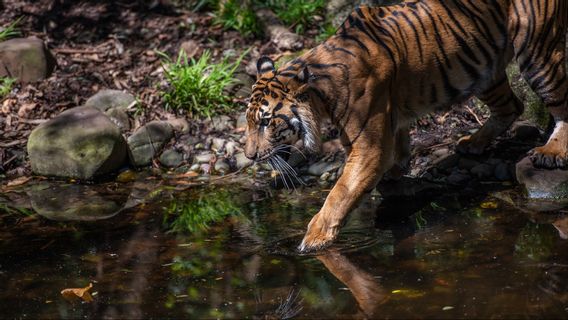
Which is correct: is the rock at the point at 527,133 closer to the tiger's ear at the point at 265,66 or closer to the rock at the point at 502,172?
the rock at the point at 502,172

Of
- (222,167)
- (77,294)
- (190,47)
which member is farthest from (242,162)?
(77,294)

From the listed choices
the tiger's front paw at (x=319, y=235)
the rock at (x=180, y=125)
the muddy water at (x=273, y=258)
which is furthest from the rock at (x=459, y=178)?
the rock at (x=180, y=125)

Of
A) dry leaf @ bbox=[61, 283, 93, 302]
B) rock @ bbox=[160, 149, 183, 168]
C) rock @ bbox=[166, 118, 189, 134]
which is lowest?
rock @ bbox=[160, 149, 183, 168]

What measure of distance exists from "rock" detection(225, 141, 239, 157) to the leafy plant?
2.67 feet

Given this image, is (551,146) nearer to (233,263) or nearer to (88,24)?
(233,263)

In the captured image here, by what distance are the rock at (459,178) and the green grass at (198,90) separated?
277 centimetres

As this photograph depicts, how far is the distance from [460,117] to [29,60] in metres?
4.82

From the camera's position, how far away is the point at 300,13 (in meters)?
9.26

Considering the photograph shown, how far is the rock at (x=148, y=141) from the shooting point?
777 centimetres

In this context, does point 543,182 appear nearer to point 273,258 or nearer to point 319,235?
point 319,235

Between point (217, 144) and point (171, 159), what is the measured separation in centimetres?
49

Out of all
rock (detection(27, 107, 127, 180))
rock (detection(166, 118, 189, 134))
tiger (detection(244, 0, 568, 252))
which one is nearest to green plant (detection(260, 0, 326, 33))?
rock (detection(166, 118, 189, 134))

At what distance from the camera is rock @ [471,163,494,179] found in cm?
A: 645

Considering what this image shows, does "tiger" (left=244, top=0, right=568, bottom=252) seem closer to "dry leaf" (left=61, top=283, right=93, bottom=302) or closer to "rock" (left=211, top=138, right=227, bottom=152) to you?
"dry leaf" (left=61, top=283, right=93, bottom=302)
